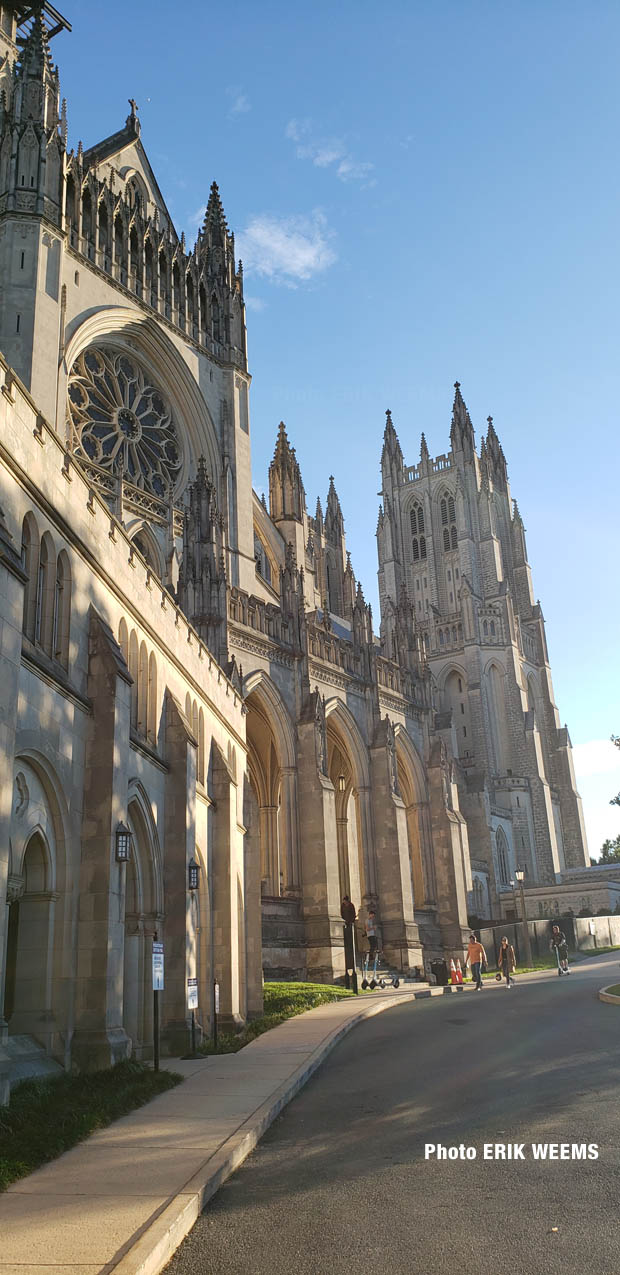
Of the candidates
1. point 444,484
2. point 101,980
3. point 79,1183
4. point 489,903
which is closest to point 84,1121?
point 79,1183

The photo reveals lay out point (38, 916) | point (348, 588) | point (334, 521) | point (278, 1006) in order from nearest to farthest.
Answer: point (38, 916) → point (278, 1006) → point (348, 588) → point (334, 521)

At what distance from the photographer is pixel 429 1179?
7.39 m

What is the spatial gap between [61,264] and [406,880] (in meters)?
26.6

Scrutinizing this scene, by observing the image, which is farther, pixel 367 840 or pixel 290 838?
pixel 367 840

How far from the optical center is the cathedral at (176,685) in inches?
494

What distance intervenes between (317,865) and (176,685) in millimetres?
19214

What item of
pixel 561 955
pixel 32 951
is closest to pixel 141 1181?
pixel 32 951

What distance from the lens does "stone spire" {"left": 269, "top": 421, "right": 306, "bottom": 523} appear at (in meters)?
51.7

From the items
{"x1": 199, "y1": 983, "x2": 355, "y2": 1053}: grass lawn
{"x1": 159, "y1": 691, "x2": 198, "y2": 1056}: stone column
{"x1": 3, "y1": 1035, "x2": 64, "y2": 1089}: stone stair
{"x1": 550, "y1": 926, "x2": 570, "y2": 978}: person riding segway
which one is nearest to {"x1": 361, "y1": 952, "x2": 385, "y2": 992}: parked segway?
{"x1": 199, "y1": 983, "x2": 355, "y2": 1053}: grass lawn

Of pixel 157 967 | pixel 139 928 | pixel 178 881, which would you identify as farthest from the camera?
pixel 178 881

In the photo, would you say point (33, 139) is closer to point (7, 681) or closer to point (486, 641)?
point (7, 681)

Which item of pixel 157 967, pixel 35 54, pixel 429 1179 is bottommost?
pixel 429 1179

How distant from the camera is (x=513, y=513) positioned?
96.4m

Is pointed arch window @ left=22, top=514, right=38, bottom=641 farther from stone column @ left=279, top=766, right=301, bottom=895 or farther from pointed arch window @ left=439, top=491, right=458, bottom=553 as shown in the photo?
pointed arch window @ left=439, top=491, right=458, bottom=553
